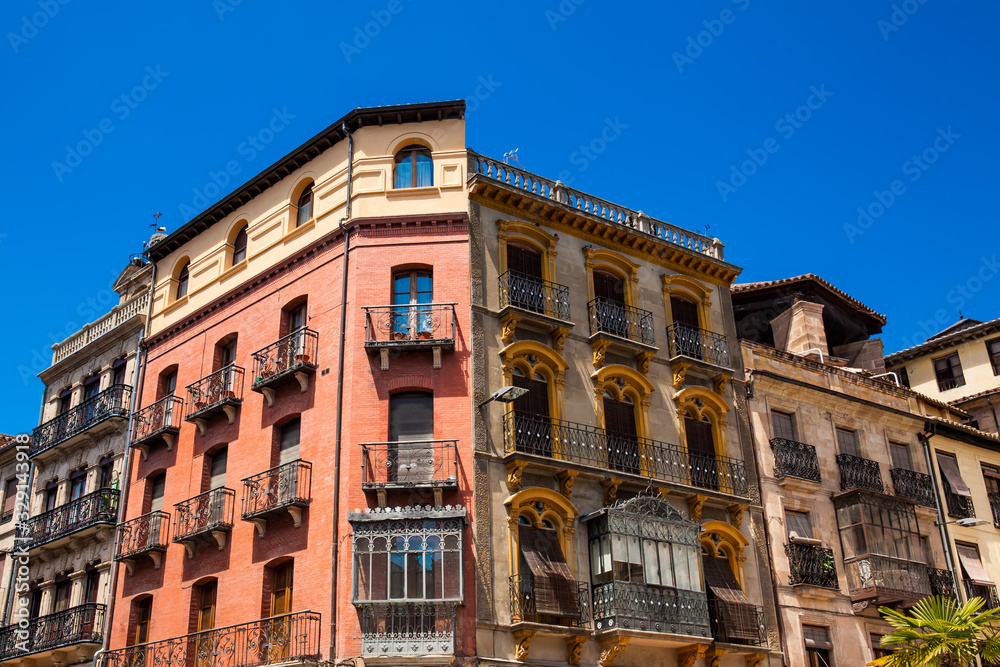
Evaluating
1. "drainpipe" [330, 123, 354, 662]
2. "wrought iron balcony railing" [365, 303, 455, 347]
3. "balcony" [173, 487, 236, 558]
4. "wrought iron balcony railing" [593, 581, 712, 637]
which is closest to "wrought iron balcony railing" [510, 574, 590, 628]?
"wrought iron balcony railing" [593, 581, 712, 637]

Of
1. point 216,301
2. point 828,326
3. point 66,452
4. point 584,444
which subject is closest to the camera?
point 584,444

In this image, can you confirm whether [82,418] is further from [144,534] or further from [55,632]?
[55,632]

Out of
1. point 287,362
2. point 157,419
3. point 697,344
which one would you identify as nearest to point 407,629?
point 287,362

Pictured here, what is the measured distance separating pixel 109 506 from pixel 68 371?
7223 millimetres

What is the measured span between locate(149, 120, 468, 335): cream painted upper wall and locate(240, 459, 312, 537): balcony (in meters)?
6.56

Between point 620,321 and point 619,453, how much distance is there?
393 cm

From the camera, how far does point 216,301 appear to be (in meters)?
30.5

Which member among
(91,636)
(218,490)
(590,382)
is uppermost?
(590,382)

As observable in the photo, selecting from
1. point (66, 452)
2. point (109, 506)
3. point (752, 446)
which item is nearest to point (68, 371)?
point (66, 452)

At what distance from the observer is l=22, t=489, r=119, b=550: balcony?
3038 cm

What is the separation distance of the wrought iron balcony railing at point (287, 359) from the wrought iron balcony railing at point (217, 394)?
804 millimetres

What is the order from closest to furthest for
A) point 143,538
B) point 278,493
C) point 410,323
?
point 278,493 < point 410,323 < point 143,538

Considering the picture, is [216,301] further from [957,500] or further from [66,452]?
[957,500]

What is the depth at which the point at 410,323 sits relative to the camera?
25.4m
